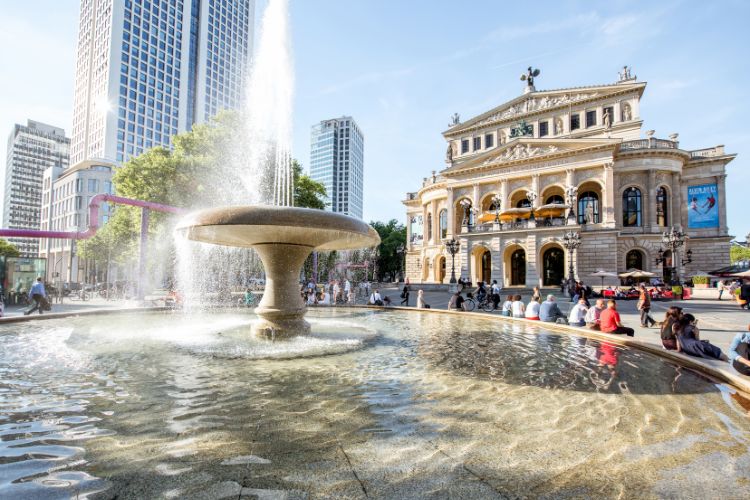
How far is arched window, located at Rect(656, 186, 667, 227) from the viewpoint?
33125mm

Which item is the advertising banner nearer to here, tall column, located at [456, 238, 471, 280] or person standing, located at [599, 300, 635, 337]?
tall column, located at [456, 238, 471, 280]

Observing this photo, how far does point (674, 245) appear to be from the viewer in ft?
80.4

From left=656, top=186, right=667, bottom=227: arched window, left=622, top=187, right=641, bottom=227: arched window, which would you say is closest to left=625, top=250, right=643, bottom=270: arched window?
left=622, top=187, right=641, bottom=227: arched window

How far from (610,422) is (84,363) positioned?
6.03m

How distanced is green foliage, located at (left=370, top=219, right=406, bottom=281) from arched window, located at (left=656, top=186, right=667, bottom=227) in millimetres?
35129

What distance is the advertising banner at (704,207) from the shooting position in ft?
110

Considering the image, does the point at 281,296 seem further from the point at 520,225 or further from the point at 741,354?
the point at 520,225

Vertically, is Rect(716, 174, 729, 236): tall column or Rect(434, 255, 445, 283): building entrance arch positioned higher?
Rect(716, 174, 729, 236): tall column

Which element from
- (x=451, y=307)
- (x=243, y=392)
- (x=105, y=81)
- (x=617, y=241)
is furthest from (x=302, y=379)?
(x=105, y=81)

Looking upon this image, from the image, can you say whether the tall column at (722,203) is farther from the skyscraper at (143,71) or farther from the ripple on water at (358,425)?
the skyscraper at (143,71)

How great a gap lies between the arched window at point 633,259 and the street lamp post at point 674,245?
1.47 meters

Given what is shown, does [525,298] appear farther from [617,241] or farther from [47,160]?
[47,160]

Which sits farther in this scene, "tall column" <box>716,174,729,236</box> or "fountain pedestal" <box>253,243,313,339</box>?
"tall column" <box>716,174,729,236</box>

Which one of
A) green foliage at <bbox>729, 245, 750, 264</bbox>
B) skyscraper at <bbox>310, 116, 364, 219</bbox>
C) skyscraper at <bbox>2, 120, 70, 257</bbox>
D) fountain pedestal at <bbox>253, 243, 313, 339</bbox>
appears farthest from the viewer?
skyscraper at <bbox>310, 116, 364, 219</bbox>
